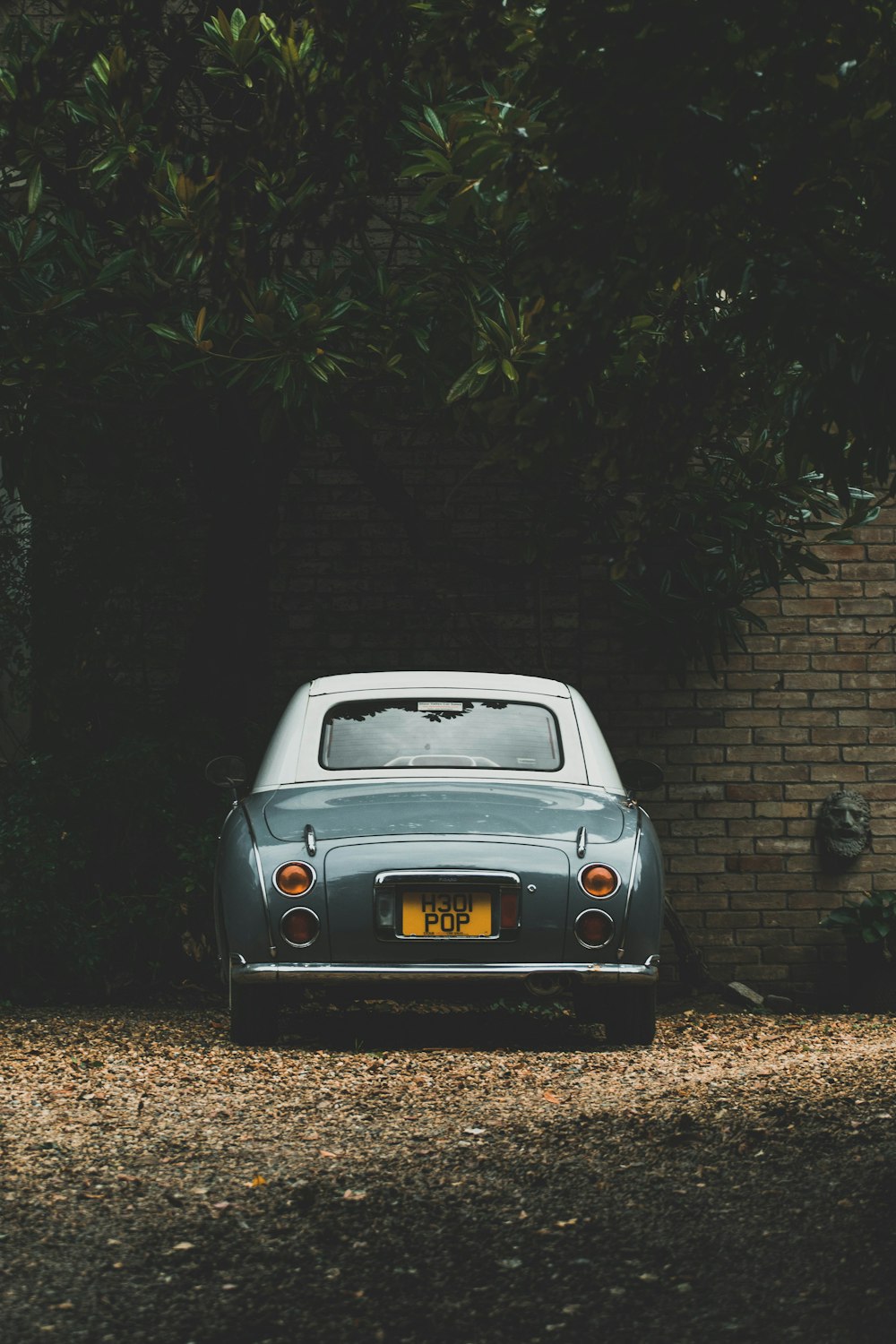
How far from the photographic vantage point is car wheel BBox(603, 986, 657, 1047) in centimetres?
629

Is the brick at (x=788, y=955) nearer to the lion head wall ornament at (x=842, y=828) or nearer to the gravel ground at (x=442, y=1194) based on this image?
the lion head wall ornament at (x=842, y=828)

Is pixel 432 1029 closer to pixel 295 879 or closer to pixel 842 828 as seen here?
pixel 295 879

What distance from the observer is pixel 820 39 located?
12.5 feet

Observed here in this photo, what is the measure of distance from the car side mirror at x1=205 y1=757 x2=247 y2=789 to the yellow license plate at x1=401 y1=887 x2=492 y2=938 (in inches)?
51.3

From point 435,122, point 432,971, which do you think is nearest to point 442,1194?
point 432,971

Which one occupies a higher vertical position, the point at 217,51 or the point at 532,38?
the point at 217,51

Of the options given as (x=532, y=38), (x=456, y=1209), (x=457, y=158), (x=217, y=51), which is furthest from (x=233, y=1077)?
(x=217, y=51)

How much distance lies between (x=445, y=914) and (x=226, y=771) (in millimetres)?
1451

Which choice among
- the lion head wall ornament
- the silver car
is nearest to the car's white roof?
the silver car

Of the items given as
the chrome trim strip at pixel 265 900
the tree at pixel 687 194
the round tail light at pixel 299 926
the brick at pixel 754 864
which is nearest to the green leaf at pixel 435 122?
the tree at pixel 687 194

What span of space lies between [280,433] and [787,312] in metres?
4.78

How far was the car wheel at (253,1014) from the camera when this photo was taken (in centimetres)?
613

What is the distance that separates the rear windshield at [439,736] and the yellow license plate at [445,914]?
32.9 inches

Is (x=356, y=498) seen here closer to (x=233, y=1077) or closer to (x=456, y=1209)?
(x=233, y=1077)
